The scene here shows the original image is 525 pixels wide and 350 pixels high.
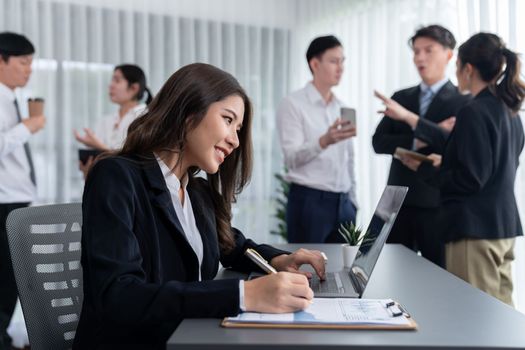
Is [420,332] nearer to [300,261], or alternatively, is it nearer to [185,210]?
[300,261]

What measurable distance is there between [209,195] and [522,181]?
1.97 metres

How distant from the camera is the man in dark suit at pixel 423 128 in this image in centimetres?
303

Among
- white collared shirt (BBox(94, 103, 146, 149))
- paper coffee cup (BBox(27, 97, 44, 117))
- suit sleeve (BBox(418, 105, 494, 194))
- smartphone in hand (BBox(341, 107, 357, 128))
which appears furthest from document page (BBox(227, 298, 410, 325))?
white collared shirt (BBox(94, 103, 146, 149))

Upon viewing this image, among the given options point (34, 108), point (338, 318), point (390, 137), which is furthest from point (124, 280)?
point (34, 108)

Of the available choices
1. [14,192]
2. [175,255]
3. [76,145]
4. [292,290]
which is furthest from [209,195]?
[76,145]

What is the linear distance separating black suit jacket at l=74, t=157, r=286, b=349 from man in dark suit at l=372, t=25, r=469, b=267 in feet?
5.57

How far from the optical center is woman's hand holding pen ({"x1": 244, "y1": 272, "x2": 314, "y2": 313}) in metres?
1.21

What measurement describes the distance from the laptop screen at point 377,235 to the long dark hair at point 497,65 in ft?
3.72

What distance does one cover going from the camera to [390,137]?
3.26 metres

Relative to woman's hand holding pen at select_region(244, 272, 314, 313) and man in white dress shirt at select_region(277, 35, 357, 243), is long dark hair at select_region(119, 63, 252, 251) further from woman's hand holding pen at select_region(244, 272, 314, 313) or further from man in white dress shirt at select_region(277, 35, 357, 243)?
man in white dress shirt at select_region(277, 35, 357, 243)

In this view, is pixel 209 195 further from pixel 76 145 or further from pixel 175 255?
pixel 76 145

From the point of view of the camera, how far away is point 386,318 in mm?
1203

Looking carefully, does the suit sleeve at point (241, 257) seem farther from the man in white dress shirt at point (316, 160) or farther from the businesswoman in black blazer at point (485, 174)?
the man in white dress shirt at point (316, 160)

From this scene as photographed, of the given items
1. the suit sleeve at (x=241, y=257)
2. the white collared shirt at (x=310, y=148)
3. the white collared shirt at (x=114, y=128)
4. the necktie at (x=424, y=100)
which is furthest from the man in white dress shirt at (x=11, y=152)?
the necktie at (x=424, y=100)
